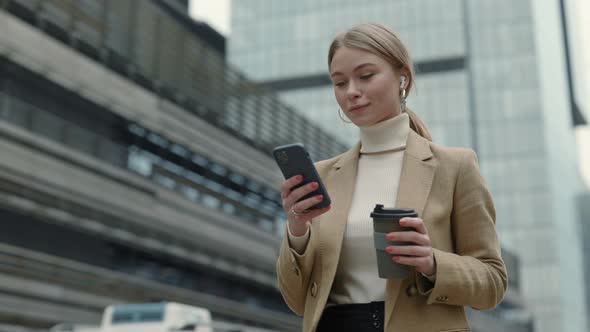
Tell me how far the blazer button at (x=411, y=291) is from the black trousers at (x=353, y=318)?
84 mm

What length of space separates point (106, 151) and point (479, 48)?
62.2 meters

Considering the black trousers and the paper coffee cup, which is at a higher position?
the paper coffee cup

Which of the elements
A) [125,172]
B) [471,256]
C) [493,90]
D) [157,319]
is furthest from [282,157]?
[493,90]

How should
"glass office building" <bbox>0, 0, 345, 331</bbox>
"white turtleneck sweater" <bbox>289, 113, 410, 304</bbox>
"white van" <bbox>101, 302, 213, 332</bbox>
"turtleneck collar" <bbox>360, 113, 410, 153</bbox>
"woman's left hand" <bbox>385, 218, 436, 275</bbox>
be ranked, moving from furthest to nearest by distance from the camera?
"glass office building" <bbox>0, 0, 345, 331</bbox> < "white van" <bbox>101, 302, 213, 332</bbox> < "turtleneck collar" <bbox>360, 113, 410, 153</bbox> < "white turtleneck sweater" <bbox>289, 113, 410, 304</bbox> < "woman's left hand" <bbox>385, 218, 436, 275</bbox>

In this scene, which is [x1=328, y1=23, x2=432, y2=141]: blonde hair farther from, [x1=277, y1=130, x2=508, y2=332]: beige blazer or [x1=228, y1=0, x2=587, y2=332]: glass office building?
[x1=228, y1=0, x2=587, y2=332]: glass office building

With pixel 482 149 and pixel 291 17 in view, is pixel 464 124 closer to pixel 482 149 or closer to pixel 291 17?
pixel 482 149

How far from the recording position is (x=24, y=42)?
1010 inches

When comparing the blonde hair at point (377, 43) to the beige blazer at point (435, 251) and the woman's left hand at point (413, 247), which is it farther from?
the woman's left hand at point (413, 247)

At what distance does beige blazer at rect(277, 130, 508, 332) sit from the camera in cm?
236

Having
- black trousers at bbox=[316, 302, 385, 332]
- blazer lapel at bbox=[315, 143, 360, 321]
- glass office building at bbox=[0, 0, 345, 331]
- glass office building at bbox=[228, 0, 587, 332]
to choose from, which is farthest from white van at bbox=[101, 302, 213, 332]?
glass office building at bbox=[228, 0, 587, 332]

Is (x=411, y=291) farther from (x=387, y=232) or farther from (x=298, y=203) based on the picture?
(x=298, y=203)

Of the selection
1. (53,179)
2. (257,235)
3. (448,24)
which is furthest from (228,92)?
(448,24)

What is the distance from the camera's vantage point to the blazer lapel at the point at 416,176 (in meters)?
2.52

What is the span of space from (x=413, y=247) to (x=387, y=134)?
1.82 ft
